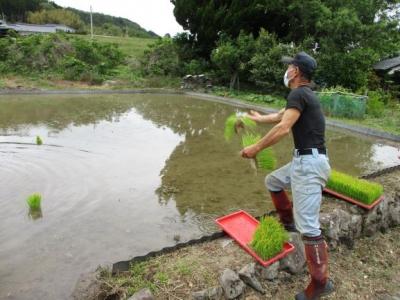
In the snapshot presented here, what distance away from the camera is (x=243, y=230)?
11.8ft

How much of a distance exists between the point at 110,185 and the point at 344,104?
28.7ft

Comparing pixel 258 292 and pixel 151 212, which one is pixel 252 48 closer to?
pixel 151 212

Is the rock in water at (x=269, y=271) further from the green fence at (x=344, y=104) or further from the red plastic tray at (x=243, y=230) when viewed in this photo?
the green fence at (x=344, y=104)

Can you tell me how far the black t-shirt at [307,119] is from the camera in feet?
9.04

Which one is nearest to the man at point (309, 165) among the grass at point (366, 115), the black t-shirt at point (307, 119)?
the black t-shirt at point (307, 119)

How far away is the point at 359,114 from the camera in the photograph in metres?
11.6

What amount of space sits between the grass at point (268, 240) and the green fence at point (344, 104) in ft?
31.2

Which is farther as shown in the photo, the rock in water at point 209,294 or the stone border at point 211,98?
the stone border at point 211,98

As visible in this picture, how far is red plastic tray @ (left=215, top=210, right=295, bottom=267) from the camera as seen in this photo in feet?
10.3

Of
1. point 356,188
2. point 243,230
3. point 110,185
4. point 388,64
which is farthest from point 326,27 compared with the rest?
point 243,230

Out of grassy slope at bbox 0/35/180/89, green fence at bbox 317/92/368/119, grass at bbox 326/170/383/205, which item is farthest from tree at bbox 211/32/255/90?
grass at bbox 326/170/383/205

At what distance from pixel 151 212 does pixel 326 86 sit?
40.8ft

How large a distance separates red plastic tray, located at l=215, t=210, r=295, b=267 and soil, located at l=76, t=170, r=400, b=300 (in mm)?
73

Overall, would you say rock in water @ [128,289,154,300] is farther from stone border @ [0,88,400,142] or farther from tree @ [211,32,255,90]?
tree @ [211,32,255,90]
